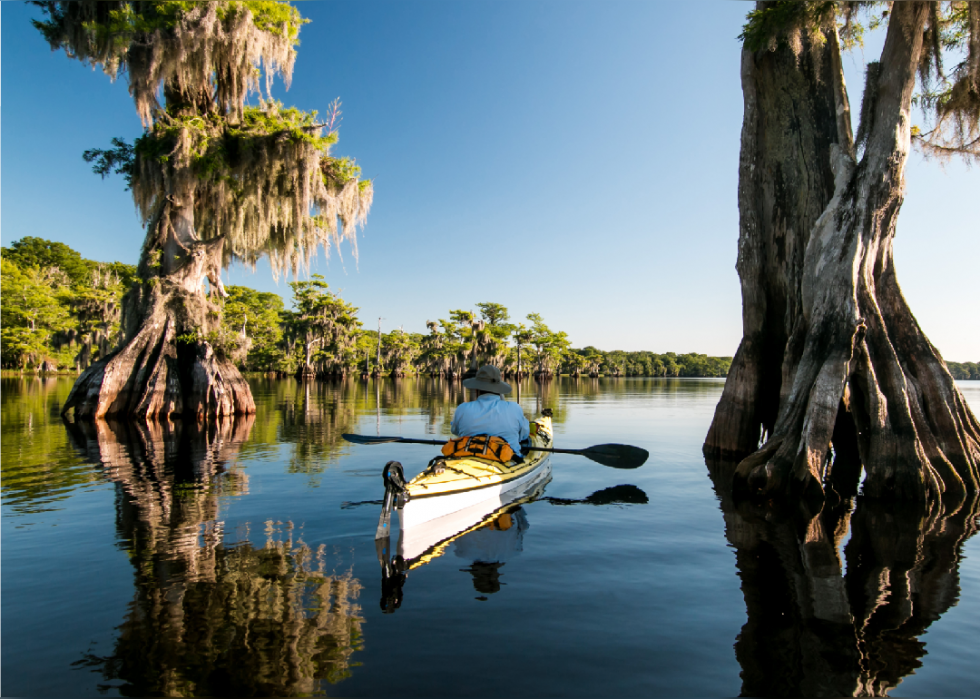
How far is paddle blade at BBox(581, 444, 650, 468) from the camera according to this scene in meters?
8.52

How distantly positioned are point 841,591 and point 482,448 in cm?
422

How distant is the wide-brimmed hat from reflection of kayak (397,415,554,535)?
0.99m

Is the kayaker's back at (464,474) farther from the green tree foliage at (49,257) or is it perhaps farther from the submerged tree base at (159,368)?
the green tree foliage at (49,257)

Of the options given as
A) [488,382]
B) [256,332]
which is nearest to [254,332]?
[256,332]

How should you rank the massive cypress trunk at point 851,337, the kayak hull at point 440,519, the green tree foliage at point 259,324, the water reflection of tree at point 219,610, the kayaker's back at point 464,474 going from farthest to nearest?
the green tree foliage at point 259,324 → the massive cypress trunk at point 851,337 → the kayaker's back at point 464,474 → the kayak hull at point 440,519 → the water reflection of tree at point 219,610

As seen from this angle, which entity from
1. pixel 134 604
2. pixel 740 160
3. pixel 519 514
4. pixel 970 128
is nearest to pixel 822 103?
pixel 740 160

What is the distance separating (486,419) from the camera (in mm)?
7496

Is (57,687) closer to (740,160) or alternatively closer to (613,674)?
(613,674)

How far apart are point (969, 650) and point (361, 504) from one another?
6.33m

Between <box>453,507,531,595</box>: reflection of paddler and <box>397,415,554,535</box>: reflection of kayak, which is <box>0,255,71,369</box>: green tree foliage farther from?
<box>453,507,531,595</box>: reflection of paddler

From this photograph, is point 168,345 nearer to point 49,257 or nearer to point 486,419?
point 486,419

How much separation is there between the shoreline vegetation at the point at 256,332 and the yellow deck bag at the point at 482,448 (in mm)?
12375

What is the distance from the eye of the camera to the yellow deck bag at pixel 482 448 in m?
7.34

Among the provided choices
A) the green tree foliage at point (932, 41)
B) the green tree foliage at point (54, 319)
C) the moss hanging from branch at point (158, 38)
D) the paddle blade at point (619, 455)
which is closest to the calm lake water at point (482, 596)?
the paddle blade at point (619, 455)
